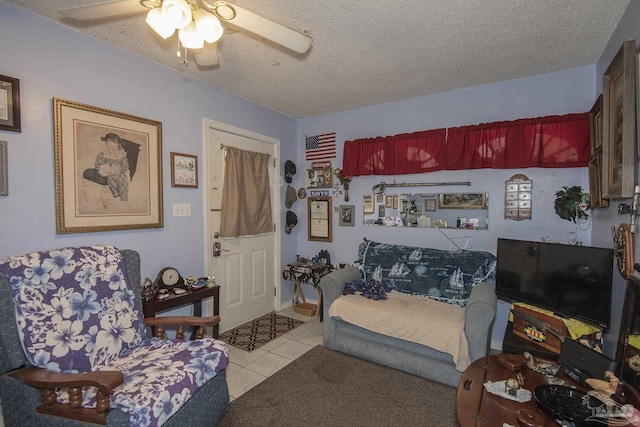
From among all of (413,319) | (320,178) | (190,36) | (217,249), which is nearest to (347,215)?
(320,178)

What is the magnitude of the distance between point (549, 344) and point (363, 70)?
258 centimetres

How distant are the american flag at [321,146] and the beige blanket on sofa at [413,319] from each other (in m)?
2.01

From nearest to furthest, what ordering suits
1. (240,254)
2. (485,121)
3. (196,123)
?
(196,123) → (485,121) → (240,254)

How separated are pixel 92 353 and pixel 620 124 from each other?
3234mm

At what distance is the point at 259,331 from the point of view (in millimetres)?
3414

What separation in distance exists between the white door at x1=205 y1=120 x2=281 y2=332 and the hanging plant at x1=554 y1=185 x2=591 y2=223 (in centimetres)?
302

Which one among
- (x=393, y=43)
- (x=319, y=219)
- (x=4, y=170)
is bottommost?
(x=319, y=219)

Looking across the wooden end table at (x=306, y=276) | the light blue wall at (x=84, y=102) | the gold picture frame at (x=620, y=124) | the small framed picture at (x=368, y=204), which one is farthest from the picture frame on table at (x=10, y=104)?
the gold picture frame at (x=620, y=124)

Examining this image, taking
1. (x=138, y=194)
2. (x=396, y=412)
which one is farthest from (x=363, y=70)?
(x=396, y=412)

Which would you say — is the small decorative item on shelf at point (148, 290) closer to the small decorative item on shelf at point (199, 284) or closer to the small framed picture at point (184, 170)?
the small decorative item on shelf at point (199, 284)

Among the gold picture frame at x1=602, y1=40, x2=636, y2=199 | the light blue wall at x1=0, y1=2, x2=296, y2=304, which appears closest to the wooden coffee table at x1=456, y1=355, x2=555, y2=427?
the gold picture frame at x1=602, y1=40, x2=636, y2=199

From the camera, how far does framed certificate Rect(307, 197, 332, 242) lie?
409 cm

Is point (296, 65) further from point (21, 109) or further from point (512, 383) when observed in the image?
point (512, 383)

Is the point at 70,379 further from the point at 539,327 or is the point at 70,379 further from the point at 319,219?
the point at 319,219
